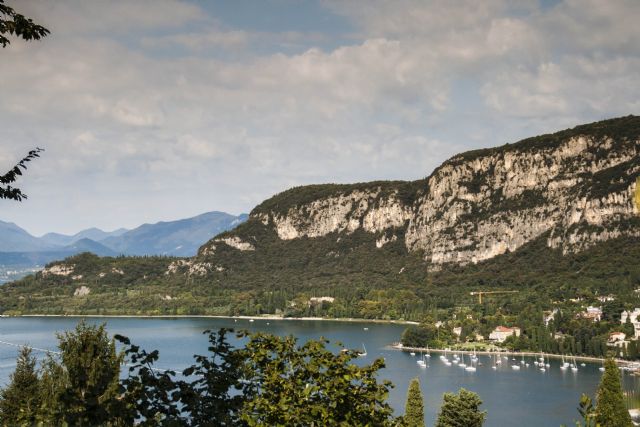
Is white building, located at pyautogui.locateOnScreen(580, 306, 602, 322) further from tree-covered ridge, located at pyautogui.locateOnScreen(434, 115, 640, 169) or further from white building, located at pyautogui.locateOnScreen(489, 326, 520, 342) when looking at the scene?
tree-covered ridge, located at pyautogui.locateOnScreen(434, 115, 640, 169)

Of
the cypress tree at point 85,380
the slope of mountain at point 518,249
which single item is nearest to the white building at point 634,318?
the slope of mountain at point 518,249

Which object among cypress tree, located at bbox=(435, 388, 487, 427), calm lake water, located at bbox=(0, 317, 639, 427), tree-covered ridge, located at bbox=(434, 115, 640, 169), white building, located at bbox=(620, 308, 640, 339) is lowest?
calm lake water, located at bbox=(0, 317, 639, 427)

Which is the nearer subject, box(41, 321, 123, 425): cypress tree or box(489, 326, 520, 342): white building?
box(41, 321, 123, 425): cypress tree

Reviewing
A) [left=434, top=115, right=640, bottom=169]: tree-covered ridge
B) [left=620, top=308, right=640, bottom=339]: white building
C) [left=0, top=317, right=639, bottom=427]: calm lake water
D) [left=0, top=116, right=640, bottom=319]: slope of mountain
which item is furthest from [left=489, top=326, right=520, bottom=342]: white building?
[left=434, top=115, right=640, bottom=169]: tree-covered ridge

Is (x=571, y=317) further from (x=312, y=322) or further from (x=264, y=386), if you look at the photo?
(x=264, y=386)

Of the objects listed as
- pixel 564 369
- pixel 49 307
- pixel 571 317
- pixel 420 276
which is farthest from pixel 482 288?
pixel 49 307

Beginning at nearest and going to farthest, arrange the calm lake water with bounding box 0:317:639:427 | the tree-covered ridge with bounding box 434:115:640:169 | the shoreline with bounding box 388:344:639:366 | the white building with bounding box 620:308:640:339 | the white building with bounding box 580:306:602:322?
the calm lake water with bounding box 0:317:639:427, the shoreline with bounding box 388:344:639:366, the white building with bounding box 620:308:640:339, the white building with bounding box 580:306:602:322, the tree-covered ridge with bounding box 434:115:640:169
